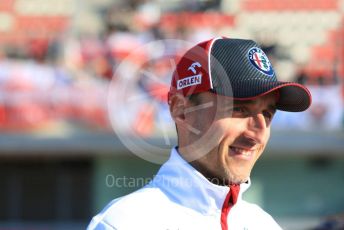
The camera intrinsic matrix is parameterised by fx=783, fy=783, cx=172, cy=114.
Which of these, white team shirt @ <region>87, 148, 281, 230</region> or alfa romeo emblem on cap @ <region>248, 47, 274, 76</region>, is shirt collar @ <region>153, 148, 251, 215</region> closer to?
white team shirt @ <region>87, 148, 281, 230</region>

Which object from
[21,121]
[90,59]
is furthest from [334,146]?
[21,121]

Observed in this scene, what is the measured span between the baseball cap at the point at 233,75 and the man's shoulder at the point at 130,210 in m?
0.33

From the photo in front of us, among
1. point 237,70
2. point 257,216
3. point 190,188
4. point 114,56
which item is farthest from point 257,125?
point 114,56

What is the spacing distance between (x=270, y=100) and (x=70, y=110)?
1095 centimetres

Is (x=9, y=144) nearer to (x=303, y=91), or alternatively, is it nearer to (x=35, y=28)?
(x=35, y=28)

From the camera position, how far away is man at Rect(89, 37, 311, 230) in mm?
2305

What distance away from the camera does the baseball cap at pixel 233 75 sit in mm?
2303

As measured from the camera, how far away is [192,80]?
2373 mm

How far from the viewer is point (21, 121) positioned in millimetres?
13211

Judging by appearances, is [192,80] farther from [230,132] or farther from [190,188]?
[190,188]

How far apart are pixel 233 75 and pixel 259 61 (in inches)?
4.1

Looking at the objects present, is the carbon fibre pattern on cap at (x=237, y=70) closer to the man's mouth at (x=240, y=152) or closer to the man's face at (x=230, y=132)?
the man's face at (x=230, y=132)

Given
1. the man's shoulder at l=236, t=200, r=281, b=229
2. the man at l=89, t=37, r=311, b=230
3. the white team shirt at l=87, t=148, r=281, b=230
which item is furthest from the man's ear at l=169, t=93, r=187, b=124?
the man's shoulder at l=236, t=200, r=281, b=229

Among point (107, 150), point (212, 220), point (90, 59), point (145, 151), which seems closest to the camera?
point (212, 220)
